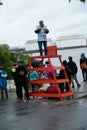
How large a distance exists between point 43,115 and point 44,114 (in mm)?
244

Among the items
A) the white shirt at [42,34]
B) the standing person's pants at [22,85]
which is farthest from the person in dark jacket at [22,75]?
the white shirt at [42,34]

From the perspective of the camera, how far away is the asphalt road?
42.4 ft

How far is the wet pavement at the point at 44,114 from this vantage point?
509 inches

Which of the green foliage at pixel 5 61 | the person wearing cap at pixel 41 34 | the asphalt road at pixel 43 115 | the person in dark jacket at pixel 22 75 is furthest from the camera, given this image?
the green foliage at pixel 5 61

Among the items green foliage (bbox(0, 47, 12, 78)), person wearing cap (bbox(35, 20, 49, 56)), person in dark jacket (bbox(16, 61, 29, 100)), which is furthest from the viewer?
green foliage (bbox(0, 47, 12, 78))

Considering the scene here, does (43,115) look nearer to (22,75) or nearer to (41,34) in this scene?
(22,75)

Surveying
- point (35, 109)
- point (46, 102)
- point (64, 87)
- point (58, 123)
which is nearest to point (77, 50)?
point (64, 87)

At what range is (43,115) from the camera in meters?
15.1

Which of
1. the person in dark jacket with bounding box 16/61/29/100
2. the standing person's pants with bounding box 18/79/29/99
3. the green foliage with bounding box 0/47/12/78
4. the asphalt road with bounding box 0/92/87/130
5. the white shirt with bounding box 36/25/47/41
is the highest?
the white shirt with bounding box 36/25/47/41

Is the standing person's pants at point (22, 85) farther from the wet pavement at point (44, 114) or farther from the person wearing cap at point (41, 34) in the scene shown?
the person wearing cap at point (41, 34)

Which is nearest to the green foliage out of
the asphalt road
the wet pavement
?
the wet pavement

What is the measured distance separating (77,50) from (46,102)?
14.1 m

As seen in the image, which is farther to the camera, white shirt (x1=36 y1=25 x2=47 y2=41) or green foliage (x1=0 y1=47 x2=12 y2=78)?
green foliage (x1=0 y1=47 x2=12 y2=78)

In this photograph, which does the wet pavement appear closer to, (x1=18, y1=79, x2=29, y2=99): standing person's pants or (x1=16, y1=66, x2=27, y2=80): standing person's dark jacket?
(x1=18, y1=79, x2=29, y2=99): standing person's pants
